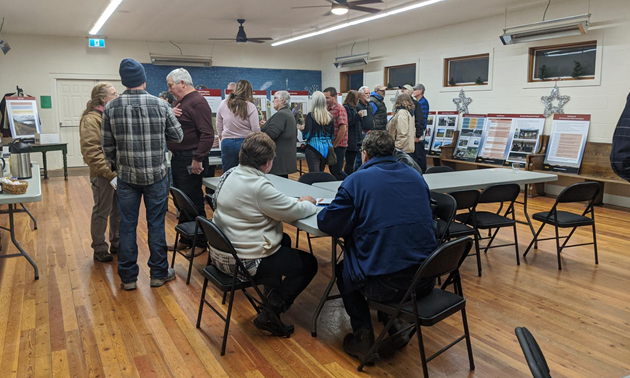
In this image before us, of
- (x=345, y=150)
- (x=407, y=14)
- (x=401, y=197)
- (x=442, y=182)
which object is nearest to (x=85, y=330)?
(x=401, y=197)

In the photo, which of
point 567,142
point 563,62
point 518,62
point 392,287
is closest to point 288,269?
point 392,287

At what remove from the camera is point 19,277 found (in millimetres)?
3977

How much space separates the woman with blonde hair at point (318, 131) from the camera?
5891 mm

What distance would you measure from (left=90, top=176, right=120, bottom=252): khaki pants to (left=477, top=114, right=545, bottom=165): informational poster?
6.21m

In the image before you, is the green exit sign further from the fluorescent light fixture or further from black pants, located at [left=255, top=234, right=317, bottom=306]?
black pants, located at [left=255, top=234, right=317, bottom=306]

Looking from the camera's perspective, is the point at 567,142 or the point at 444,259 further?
the point at 567,142

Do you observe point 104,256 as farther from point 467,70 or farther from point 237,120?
point 467,70

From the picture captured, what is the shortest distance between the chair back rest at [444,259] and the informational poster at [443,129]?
705cm

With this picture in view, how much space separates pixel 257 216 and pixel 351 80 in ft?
35.5

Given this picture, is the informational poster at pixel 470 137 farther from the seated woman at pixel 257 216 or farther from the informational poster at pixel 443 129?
the seated woman at pixel 257 216

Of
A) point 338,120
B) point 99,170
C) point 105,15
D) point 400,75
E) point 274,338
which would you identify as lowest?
point 274,338

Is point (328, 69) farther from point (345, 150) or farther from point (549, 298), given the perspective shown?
point (549, 298)

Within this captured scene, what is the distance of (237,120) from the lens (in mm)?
4988

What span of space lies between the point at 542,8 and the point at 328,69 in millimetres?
6839
